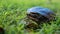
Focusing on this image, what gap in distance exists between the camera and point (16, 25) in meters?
4.16

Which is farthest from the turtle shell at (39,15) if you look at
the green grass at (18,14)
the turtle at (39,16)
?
the green grass at (18,14)

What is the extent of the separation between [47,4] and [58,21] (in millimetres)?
1313

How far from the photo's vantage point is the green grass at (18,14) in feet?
12.5

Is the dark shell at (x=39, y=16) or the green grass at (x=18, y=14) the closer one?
the green grass at (x=18, y=14)

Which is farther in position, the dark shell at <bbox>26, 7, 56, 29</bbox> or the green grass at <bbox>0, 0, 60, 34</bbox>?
the dark shell at <bbox>26, 7, 56, 29</bbox>

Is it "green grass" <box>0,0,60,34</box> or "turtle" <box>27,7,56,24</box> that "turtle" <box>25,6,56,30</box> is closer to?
"turtle" <box>27,7,56,24</box>

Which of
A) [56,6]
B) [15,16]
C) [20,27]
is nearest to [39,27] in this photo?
[20,27]

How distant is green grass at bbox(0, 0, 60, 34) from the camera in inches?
150

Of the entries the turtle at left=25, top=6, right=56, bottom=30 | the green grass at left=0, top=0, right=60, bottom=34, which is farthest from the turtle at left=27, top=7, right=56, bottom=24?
the green grass at left=0, top=0, right=60, bottom=34

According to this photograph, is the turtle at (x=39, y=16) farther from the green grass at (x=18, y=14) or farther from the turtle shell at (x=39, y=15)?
the green grass at (x=18, y=14)

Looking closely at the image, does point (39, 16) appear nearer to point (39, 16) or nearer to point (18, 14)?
point (39, 16)

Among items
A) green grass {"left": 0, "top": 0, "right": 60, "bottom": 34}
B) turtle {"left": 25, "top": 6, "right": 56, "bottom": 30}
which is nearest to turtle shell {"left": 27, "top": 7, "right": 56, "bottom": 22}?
turtle {"left": 25, "top": 6, "right": 56, "bottom": 30}

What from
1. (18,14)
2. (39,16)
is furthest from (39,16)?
(18,14)

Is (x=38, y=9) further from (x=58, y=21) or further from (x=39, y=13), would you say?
(x=58, y=21)
